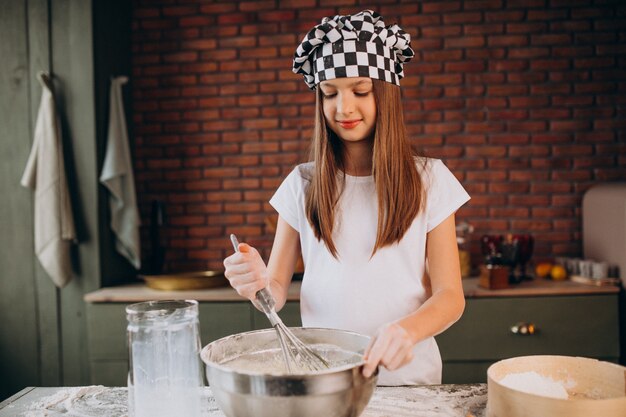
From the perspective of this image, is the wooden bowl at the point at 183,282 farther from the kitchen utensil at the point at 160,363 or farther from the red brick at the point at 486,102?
the kitchen utensil at the point at 160,363

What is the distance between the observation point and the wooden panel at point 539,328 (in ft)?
→ 8.38

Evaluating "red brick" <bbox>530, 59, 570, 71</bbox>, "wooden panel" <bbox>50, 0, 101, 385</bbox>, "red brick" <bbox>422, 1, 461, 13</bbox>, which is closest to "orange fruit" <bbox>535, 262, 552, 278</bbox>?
"red brick" <bbox>530, 59, 570, 71</bbox>

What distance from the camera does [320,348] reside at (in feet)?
3.60

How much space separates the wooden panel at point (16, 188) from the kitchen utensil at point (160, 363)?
219cm

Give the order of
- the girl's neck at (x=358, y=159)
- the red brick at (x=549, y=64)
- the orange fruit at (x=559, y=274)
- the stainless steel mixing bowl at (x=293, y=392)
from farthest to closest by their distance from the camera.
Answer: the red brick at (x=549, y=64), the orange fruit at (x=559, y=274), the girl's neck at (x=358, y=159), the stainless steel mixing bowl at (x=293, y=392)

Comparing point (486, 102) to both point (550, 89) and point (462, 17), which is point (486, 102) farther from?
point (462, 17)

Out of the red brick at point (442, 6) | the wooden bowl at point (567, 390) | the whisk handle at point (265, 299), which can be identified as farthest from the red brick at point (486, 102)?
the whisk handle at point (265, 299)

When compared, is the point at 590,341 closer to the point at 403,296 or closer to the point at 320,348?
the point at 403,296

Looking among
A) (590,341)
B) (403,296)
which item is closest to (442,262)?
(403,296)

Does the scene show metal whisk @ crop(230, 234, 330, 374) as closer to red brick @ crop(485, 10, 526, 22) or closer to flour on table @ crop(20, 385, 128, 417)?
flour on table @ crop(20, 385, 128, 417)

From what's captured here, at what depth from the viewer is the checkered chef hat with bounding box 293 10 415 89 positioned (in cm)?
139

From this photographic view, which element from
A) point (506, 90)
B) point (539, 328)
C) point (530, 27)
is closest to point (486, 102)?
point (506, 90)

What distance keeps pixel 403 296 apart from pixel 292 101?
1.93 meters

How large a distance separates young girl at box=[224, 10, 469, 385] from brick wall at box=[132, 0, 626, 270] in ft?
5.42
